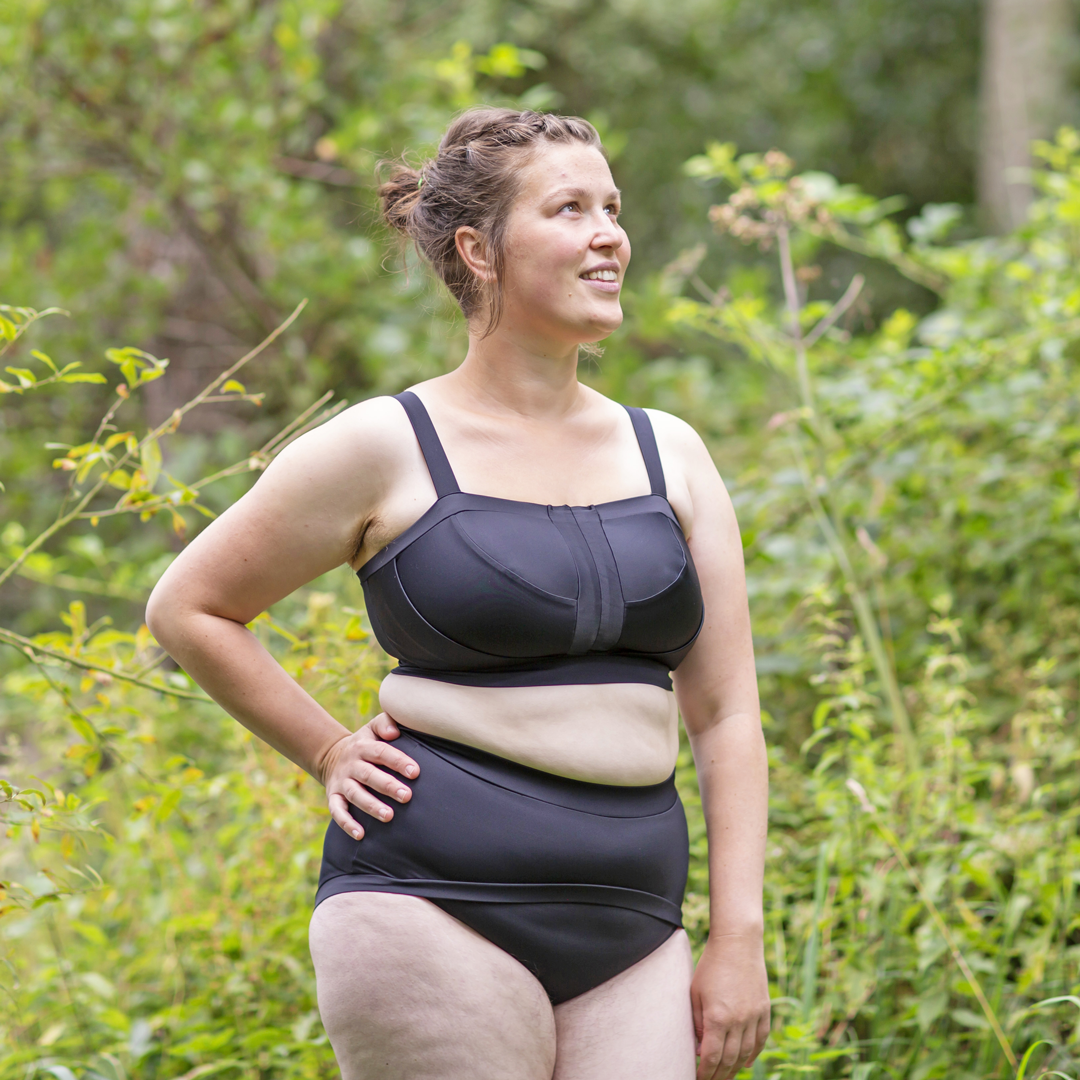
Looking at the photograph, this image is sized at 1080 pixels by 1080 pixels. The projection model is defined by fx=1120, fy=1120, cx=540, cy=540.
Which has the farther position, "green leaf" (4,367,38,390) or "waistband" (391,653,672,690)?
"green leaf" (4,367,38,390)

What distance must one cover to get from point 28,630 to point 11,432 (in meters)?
1.13

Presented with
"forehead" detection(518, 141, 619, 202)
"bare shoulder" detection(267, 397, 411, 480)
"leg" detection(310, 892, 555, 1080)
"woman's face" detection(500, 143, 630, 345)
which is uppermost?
"forehead" detection(518, 141, 619, 202)

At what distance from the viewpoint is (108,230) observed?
5.63m

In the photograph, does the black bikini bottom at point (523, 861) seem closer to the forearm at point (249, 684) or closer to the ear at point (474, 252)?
the forearm at point (249, 684)

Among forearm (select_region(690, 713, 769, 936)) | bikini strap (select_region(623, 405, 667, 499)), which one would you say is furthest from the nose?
forearm (select_region(690, 713, 769, 936))

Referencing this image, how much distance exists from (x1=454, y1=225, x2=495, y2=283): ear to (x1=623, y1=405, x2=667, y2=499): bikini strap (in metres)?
0.33

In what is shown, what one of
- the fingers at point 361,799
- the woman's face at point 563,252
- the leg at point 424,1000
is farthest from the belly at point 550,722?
the woman's face at point 563,252

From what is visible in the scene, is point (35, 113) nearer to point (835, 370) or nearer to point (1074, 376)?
point (835, 370)

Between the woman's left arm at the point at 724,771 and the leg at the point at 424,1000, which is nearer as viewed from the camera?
the leg at the point at 424,1000

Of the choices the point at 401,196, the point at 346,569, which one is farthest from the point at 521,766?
the point at 346,569

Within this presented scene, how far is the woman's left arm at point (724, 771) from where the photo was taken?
1.67 meters

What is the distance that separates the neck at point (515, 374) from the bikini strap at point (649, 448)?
15 cm

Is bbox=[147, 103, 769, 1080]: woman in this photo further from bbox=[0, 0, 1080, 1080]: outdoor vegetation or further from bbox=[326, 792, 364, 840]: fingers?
bbox=[0, 0, 1080, 1080]: outdoor vegetation

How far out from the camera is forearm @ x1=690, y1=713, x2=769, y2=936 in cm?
169
